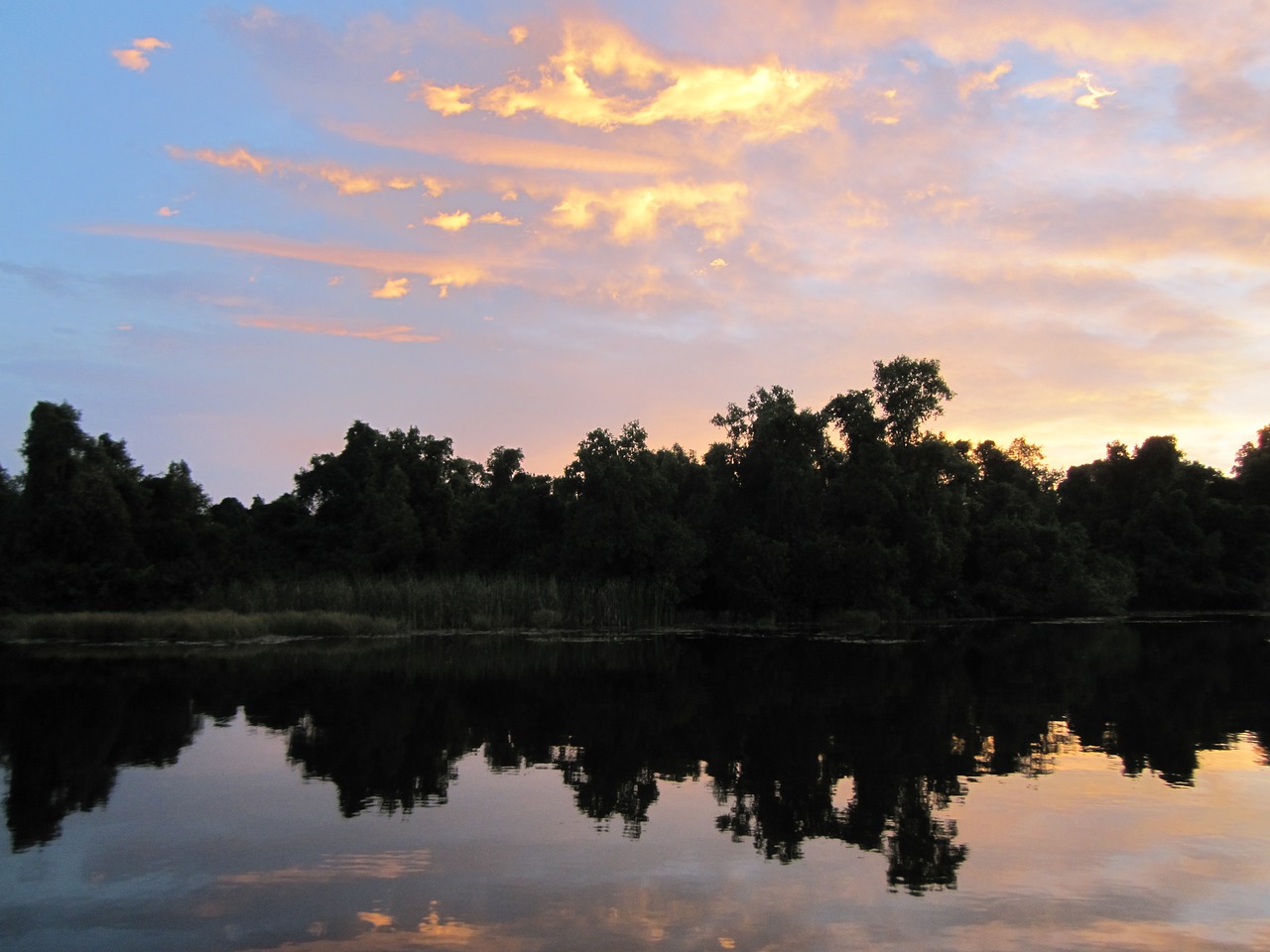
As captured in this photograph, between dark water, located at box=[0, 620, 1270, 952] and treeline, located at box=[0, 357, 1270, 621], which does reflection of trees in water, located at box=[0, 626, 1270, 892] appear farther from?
treeline, located at box=[0, 357, 1270, 621]

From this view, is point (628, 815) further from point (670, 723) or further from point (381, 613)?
point (381, 613)

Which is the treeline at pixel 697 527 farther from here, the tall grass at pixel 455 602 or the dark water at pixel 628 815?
the dark water at pixel 628 815

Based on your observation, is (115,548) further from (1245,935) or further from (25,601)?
(1245,935)

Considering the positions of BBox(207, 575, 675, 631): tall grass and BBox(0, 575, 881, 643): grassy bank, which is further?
BBox(207, 575, 675, 631): tall grass

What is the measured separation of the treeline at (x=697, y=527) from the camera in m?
41.3

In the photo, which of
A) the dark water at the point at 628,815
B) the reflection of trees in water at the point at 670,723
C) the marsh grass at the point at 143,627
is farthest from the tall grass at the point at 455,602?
the dark water at the point at 628,815

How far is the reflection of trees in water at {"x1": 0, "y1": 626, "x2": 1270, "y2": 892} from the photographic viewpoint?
39.6 feet

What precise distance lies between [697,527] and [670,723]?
119 ft

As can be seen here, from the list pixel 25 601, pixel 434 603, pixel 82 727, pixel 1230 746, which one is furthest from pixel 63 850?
pixel 25 601

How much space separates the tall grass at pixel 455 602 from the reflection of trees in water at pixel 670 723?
7.75 meters

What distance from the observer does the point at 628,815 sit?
456 inches

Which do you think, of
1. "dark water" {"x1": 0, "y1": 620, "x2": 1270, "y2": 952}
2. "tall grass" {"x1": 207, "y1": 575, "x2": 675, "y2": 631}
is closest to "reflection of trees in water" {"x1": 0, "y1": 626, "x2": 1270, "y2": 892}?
"dark water" {"x1": 0, "y1": 620, "x2": 1270, "y2": 952}

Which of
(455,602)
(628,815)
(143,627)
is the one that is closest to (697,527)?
(455,602)

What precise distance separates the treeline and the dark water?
20503mm
